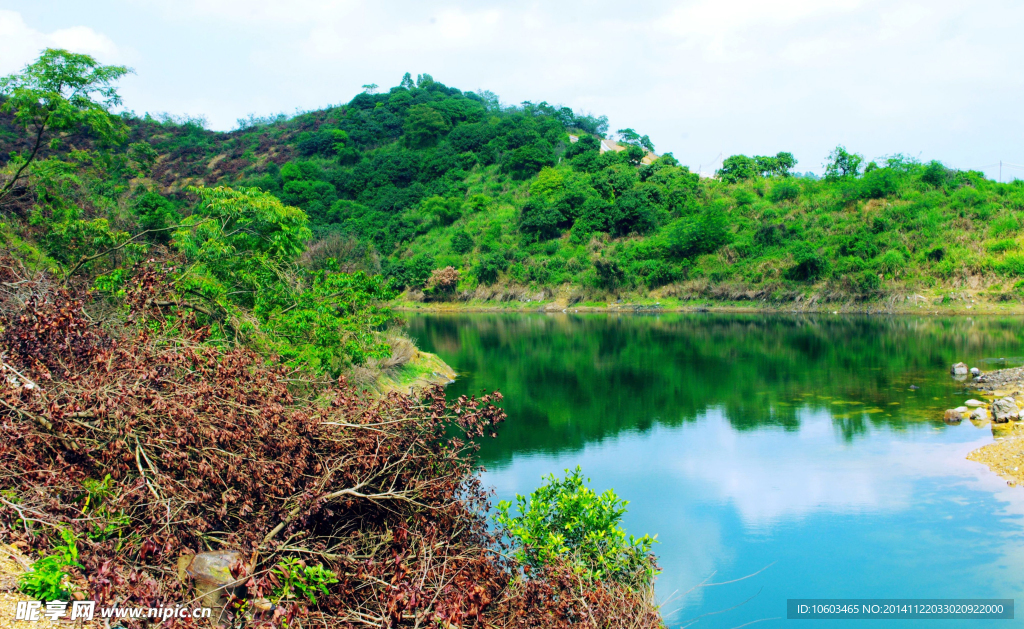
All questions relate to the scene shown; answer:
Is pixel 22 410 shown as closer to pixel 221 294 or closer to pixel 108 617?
pixel 108 617

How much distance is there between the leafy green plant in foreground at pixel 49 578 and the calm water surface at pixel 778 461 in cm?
593

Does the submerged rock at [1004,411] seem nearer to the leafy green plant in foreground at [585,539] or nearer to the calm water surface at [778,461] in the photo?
the calm water surface at [778,461]

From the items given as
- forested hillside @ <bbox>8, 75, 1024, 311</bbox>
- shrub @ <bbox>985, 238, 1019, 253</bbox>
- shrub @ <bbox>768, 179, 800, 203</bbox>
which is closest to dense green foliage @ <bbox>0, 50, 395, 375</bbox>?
forested hillside @ <bbox>8, 75, 1024, 311</bbox>

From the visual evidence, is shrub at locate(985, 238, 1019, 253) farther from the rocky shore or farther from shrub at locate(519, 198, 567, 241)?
shrub at locate(519, 198, 567, 241)

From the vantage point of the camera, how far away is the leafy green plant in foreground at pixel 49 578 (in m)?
4.47

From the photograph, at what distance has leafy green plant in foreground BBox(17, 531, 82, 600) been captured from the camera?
4.47 meters

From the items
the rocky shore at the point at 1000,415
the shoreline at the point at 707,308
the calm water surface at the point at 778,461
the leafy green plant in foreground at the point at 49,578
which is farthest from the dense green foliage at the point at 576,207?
the rocky shore at the point at 1000,415

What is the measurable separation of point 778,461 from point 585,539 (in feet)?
24.8

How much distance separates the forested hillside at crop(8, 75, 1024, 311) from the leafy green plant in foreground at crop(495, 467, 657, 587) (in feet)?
60.9

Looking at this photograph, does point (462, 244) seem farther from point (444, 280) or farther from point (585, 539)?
point (585, 539)

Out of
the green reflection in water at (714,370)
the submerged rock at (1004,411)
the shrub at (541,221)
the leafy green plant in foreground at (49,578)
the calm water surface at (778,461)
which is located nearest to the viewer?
the leafy green plant in foreground at (49,578)

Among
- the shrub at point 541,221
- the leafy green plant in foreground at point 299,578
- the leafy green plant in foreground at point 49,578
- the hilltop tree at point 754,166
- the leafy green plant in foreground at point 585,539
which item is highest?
the hilltop tree at point 754,166

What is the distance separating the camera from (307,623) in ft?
16.3

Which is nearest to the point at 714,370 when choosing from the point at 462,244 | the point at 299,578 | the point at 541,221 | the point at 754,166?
the point at 299,578
